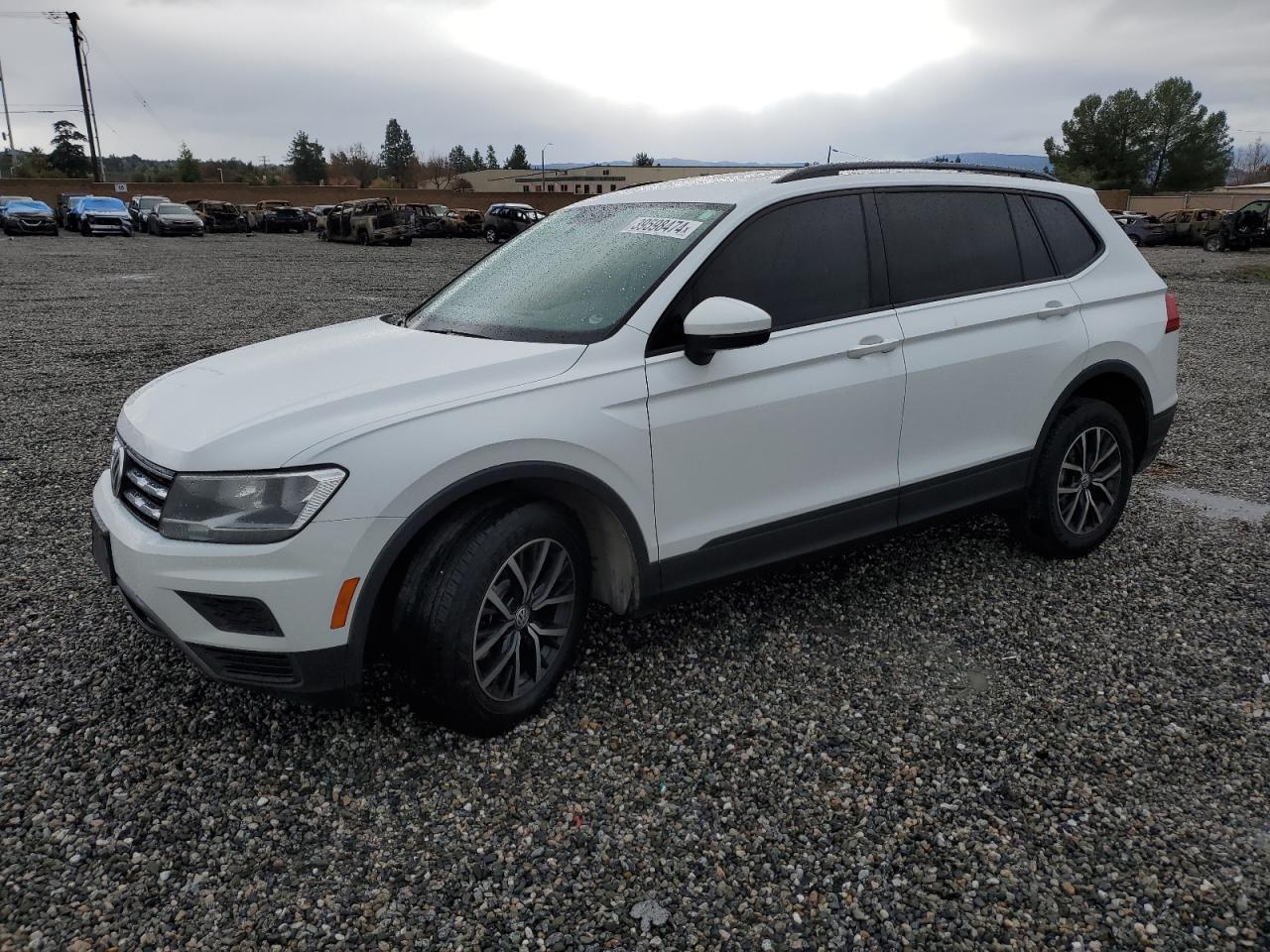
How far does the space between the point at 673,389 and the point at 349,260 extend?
2428cm

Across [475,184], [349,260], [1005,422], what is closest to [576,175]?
[475,184]

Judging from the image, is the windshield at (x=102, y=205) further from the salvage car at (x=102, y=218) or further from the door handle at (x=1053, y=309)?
the door handle at (x=1053, y=309)

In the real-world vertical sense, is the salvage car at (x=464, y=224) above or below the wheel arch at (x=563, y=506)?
above

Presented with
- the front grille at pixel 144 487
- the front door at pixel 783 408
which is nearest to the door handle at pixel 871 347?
the front door at pixel 783 408

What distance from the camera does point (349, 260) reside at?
25328 mm

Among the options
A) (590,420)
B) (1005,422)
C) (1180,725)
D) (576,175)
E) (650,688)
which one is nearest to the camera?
(590,420)

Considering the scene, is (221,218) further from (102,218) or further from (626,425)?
(626,425)

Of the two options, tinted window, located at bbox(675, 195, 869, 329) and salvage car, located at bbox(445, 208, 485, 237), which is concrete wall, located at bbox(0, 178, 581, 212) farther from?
tinted window, located at bbox(675, 195, 869, 329)

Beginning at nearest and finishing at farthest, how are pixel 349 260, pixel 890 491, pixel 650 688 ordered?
pixel 650 688 < pixel 890 491 < pixel 349 260

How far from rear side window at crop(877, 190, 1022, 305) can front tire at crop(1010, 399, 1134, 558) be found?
0.77m

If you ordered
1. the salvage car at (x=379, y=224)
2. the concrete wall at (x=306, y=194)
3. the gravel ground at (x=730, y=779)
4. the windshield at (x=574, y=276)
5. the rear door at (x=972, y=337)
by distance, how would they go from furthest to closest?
the concrete wall at (x=306, y=194) → the salvage car at (x=379, y=224) → the rear door at (x=972, y=337) → the windshield at (x=574, y=276) → the gravel ground at (x=730, y=779)

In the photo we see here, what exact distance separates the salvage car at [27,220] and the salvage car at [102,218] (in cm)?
108

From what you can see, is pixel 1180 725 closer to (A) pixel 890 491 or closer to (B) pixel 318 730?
(A) pixel 890 491

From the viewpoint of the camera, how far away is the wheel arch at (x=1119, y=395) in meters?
4.23
